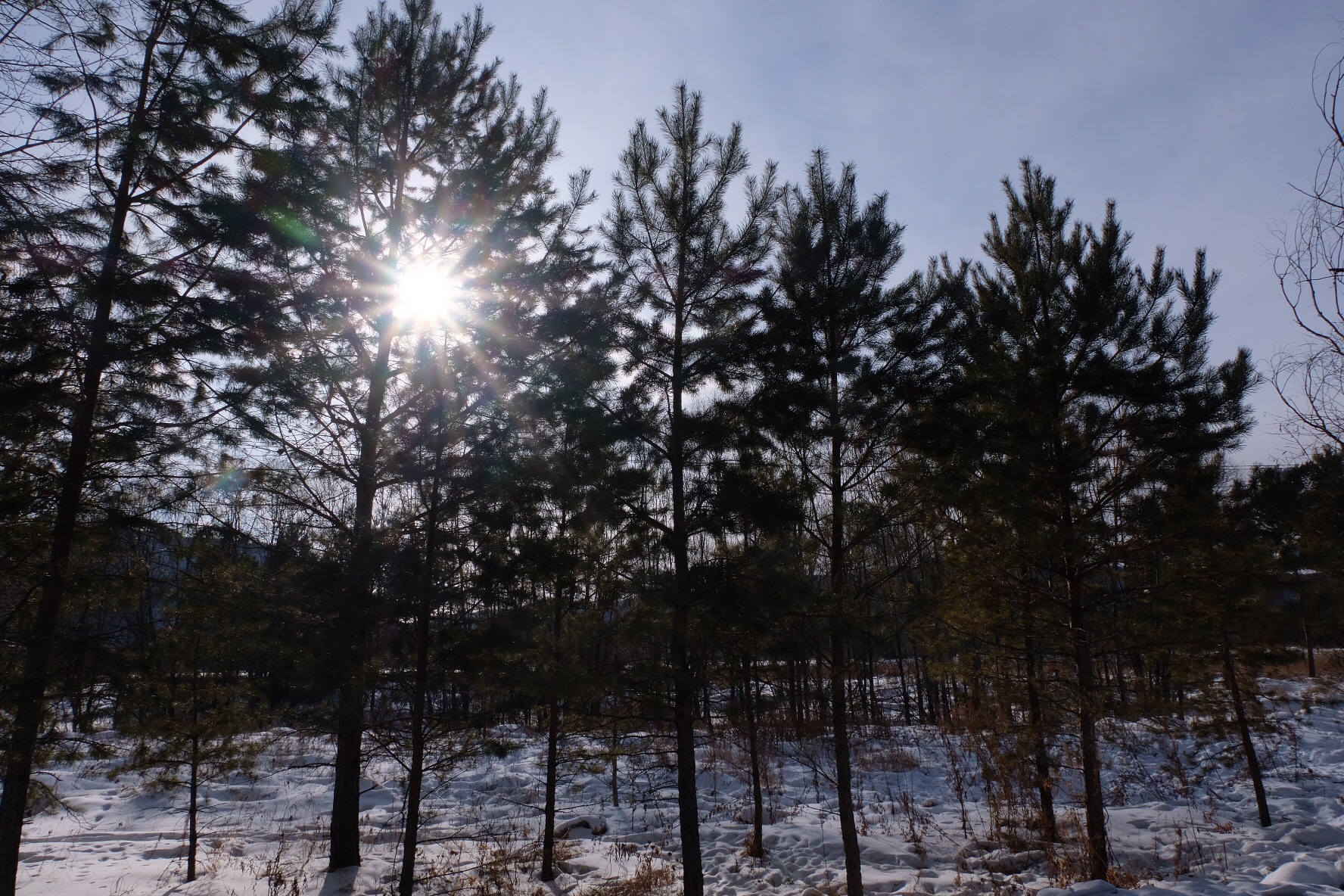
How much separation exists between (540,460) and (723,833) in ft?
27.8

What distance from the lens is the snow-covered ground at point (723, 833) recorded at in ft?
29.0

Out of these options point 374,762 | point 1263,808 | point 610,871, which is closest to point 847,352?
point 610,871

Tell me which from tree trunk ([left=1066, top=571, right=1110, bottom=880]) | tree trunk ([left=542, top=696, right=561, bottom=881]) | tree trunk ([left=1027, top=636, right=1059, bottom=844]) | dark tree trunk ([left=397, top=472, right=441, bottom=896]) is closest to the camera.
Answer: dark tree trunk ([left=397, top=472, right=441, bottom=896])

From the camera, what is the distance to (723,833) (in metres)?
12.5

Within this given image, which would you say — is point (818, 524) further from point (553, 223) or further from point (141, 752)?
point (141, 752)

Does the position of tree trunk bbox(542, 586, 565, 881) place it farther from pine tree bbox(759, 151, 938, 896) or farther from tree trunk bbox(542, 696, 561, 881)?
pine tree bbox(759, 151, 938, 896)

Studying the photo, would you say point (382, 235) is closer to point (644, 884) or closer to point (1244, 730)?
point (644, 884)

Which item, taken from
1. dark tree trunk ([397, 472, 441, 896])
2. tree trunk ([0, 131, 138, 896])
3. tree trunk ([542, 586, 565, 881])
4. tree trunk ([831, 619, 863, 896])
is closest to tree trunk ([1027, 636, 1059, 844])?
tree trunk ([831, 619, 863, 896])

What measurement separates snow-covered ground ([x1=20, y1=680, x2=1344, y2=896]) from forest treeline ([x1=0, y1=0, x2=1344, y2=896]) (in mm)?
1033

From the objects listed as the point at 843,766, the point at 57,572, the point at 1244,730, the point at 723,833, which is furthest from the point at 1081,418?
the point at 57,572

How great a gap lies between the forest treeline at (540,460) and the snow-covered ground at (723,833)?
103 cm

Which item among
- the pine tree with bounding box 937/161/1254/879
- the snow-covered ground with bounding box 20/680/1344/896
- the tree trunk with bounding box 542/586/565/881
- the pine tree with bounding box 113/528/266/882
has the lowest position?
the snow-covered ground with bounding box 20/680/1344/896

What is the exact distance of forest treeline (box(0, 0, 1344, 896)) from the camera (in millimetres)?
6785

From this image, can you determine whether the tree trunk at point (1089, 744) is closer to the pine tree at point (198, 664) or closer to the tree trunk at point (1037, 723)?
the tree trunk at point (1037, 723)
